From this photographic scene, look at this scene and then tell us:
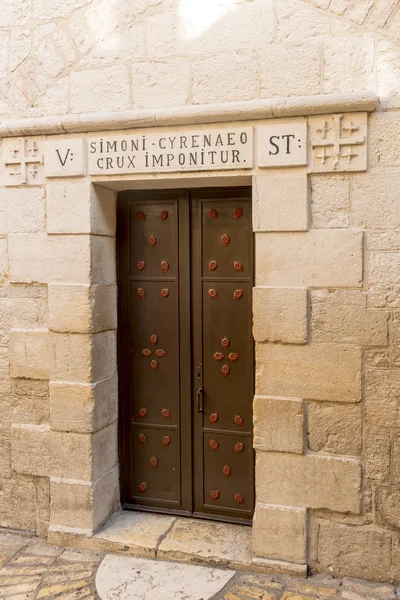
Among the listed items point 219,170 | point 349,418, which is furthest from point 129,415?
point 219,170

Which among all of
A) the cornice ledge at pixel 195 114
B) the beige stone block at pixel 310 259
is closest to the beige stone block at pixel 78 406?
the beige stone block at pixel 310 259

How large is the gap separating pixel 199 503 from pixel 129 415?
77cm

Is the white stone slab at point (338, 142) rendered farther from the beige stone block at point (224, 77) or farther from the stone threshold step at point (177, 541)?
the stone threshold step at point (177, 541)

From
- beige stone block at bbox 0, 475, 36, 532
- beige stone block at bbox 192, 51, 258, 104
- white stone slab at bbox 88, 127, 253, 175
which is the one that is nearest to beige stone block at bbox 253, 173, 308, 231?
white stone slab at bbox 88, 127, 253, 175

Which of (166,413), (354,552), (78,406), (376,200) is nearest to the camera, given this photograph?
(376,200)

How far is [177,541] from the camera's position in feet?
10.7

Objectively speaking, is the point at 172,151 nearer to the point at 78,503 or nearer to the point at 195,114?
the point at 195,114

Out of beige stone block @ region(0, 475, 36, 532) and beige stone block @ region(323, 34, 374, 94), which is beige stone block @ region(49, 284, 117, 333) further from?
beige stone block @ region(323, 34, 374, 94)

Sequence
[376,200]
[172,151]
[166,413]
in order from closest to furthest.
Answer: [376,200]
[172,151]
[166,413]

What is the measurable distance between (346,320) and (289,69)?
57.2 inches

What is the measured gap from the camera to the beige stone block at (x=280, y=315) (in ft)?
9.63

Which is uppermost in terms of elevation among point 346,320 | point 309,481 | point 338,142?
point 338,142

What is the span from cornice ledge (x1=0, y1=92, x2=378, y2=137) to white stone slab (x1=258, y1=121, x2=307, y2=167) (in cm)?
7

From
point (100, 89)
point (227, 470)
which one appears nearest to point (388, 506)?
point (227, 470)
